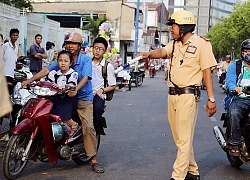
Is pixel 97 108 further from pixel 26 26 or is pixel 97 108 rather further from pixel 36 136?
pixel 26 26

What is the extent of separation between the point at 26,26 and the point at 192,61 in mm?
14814

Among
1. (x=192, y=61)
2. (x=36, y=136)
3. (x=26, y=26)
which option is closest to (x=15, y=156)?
(x=36, y=136)

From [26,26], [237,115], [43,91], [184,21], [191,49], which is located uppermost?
[26,26]

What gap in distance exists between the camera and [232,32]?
166 ft

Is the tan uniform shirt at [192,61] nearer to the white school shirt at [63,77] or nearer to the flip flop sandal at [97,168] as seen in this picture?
the white school shirt at [63,77]

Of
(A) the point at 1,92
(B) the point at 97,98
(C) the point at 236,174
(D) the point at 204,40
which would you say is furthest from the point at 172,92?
(A) the point at 1,92

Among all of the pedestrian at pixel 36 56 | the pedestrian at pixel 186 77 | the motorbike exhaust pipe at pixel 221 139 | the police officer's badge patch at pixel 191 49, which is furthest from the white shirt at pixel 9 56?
the police officer's badge patch at pixel 191 49

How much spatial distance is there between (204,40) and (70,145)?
209 centimetres

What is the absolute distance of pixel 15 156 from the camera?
5254 millimetres

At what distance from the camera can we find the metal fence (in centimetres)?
1628

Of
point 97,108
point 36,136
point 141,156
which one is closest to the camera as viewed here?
point 36,136

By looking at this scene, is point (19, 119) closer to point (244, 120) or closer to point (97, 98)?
point (97, 98)

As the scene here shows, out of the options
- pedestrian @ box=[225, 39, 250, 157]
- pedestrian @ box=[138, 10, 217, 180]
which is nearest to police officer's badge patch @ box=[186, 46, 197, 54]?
pedestrian @ box=[138, 10, 217, 180]

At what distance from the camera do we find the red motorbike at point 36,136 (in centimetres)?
520
